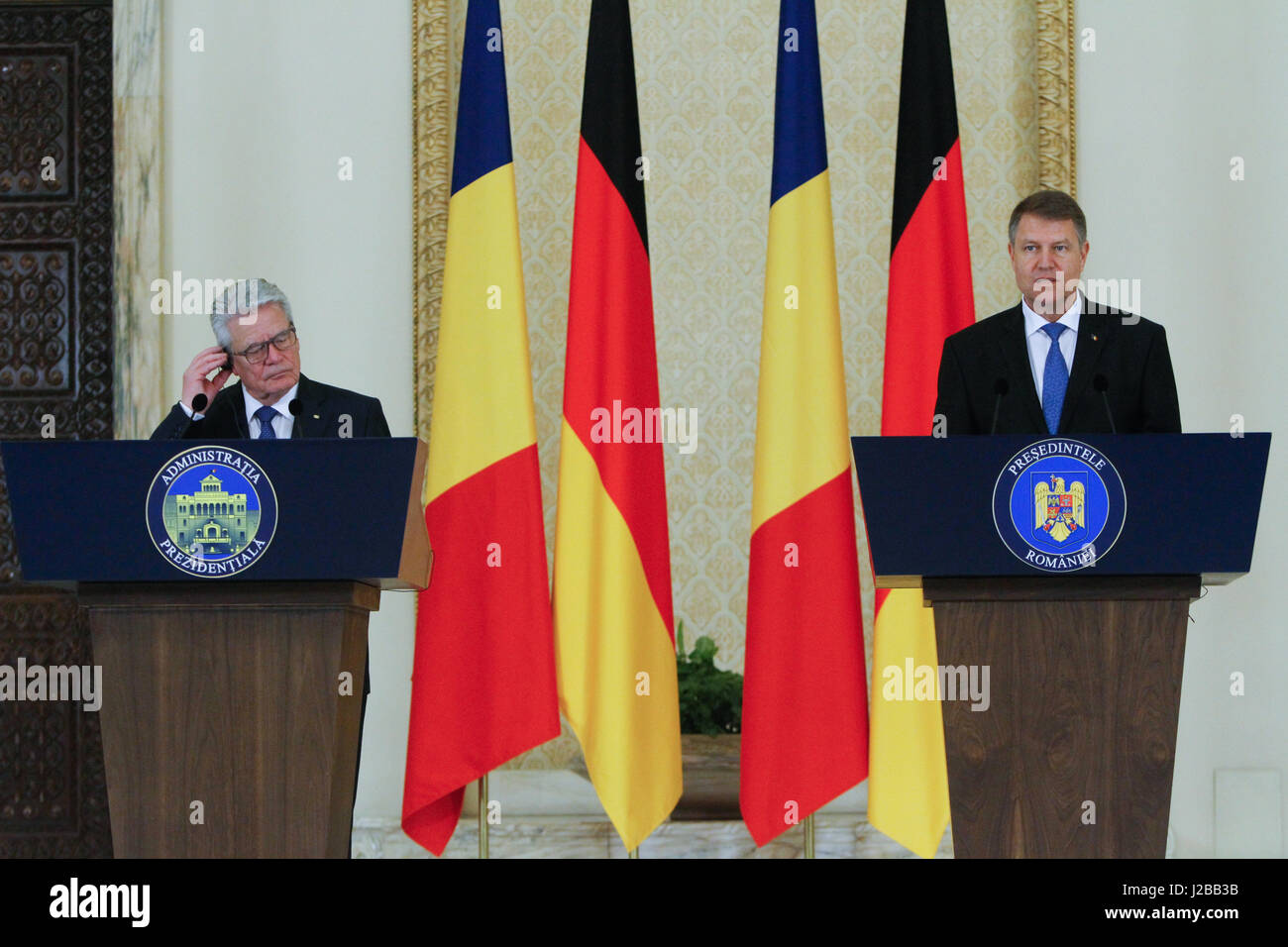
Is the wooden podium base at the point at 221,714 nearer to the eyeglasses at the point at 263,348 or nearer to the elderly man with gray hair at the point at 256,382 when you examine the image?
the elderly man with gray hair at the point at 256,382

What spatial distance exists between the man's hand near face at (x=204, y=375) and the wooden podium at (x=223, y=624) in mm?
411

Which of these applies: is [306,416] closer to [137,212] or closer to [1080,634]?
[1080,634]

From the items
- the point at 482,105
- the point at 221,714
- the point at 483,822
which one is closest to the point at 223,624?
the point at 221,714

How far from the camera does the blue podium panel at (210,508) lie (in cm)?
276

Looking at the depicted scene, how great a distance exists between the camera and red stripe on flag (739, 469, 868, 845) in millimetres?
4113

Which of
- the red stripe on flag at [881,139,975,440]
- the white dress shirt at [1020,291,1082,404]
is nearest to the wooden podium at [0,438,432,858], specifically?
the white dress shirt at [1020,291,1082,404]

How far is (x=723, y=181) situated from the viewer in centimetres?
526

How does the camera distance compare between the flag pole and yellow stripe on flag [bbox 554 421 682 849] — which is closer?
yellow stripe on flag [bbox 554 421 682 849]

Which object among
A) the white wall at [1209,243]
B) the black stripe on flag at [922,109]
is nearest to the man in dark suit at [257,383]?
the black stripe on flag at [922,109]

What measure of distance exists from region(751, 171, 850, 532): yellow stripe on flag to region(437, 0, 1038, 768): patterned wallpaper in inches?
34.6

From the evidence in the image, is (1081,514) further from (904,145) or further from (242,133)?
(242,133)

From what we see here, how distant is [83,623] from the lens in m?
5.18

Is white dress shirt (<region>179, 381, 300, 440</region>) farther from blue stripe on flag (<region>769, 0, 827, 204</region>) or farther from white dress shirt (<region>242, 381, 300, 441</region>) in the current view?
blue stripe on flag (<region>769, 0, 827, 204</region>)

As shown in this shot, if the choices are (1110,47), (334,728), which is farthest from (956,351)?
(1110,47)
